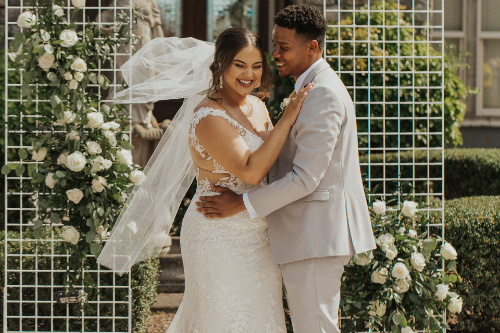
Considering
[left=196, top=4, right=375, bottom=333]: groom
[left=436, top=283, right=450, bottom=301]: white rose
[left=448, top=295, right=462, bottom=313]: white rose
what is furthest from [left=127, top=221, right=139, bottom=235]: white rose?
[left=448, top=295, right=462, bottom=313]: white rose

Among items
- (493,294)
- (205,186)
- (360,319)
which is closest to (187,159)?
(205,186)

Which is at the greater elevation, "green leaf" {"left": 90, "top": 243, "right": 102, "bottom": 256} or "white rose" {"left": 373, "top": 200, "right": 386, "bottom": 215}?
"white rose" {"left": 373, "top": 200, "right": 386, "bottom": 215}

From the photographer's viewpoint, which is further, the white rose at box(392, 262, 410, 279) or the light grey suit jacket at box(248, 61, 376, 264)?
the white rose at box(392, 262, 410, 279)

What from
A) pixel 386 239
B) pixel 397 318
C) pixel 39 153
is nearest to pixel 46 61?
pixel 39 153

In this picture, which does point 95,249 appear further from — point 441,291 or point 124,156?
point 441,291

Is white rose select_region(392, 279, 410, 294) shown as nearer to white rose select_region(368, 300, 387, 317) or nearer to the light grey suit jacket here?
white rose select_region(368, 300, 387, 317)

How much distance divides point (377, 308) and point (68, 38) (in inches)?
95.0

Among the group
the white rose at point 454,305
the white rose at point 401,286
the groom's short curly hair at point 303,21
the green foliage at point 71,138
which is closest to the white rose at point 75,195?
the green foliage at point 71,138

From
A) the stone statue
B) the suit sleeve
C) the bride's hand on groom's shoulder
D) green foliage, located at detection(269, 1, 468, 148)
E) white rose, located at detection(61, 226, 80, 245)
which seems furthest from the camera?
green foliage, located at detection(269, 1, 468, 148)

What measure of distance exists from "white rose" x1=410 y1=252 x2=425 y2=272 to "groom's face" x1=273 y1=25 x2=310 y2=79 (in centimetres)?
136

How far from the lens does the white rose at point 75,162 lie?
3.22 meters

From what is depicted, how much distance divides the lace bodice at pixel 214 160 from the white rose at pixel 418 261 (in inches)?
44.9

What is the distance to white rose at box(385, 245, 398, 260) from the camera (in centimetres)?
324

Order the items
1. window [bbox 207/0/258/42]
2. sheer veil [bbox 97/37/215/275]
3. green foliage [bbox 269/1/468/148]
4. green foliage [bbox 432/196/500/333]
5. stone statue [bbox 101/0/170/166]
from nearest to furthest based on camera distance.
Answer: sheer veil [bbox 97/37/215/275]
green foliage [bbox 432/196/500/333]
stone statue [bbox 101/0/170/166]
green foliage [bbox 269/1/468/148]
window [bbox 207/0/258/42]
